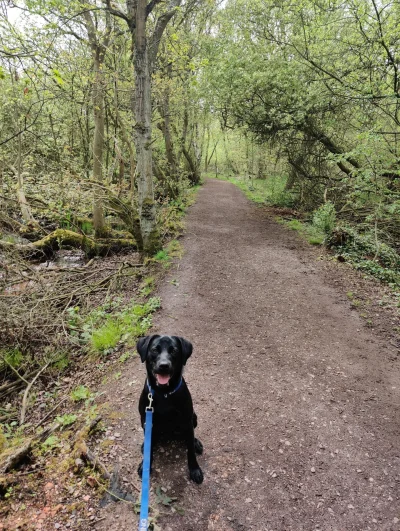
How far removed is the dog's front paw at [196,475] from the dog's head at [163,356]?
38.1 inches

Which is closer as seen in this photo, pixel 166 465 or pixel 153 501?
pixel 153 501

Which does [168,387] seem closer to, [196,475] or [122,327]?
[196,475]

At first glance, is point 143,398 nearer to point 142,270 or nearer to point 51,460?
point 51,460

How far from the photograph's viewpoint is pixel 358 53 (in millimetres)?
9289

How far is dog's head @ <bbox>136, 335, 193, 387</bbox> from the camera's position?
106 inches

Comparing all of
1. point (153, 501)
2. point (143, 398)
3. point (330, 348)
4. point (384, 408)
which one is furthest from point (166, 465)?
point (330, 348)

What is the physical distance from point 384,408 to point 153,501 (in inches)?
123

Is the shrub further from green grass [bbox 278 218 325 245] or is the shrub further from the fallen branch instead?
the fallen branch

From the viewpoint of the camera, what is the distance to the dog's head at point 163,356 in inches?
106

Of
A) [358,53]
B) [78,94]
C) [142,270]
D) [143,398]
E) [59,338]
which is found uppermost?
[358,53]

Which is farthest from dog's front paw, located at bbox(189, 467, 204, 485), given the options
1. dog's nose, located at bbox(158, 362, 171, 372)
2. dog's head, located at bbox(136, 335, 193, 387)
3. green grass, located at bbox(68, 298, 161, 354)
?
green grass, located at bbox(68, 298, 161, 354)

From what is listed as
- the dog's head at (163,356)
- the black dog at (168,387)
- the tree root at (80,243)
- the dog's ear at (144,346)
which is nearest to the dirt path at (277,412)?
the black dog at (168,387)

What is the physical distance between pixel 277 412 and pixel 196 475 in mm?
1446

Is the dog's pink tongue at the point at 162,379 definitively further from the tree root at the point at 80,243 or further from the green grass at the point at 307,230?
the green grass at the point at 307,230
